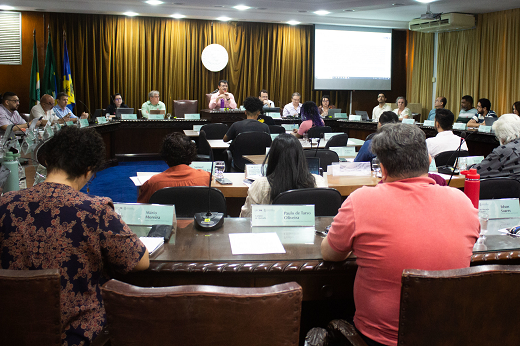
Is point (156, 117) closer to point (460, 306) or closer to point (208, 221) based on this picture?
point (208, 221)

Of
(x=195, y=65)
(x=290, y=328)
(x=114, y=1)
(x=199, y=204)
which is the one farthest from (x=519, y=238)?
(x=195, y=65)

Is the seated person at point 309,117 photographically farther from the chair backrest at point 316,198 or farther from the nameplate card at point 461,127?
the chair backrest at point 316,198

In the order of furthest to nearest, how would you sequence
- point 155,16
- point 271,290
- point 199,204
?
1. point 155,16
2. point 199,204
3. point 271,290

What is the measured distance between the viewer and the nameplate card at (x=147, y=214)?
5.76ft

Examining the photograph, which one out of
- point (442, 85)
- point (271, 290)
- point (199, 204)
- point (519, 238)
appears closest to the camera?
point (271, 290)

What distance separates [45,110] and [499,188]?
5614 mm

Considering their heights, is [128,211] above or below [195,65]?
below

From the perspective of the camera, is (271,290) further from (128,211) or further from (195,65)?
(195,65)

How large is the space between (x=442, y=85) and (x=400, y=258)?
9.36m

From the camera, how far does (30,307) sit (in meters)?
1.09

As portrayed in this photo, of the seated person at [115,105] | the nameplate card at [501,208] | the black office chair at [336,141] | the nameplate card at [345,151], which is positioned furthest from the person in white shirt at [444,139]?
the seated person at [115,105]

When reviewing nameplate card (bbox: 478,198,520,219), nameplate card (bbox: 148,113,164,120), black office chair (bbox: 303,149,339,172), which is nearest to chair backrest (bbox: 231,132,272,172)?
→ black office chair (bbox: 303,149,339,172)

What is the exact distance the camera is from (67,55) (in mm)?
8219

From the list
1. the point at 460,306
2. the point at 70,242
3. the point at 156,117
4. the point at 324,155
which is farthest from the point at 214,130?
the point at 460,306
